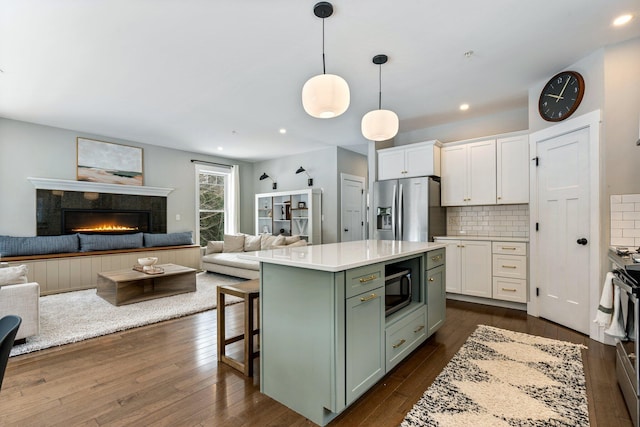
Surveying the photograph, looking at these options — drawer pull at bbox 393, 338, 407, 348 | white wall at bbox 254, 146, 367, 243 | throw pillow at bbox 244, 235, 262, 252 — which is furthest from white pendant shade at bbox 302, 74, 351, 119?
throw pillow at bbox 244, 235, 262, 252

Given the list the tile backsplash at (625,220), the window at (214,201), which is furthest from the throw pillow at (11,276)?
the tile backsplash at (625,220)

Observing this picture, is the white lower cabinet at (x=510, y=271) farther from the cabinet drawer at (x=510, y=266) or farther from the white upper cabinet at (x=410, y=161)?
the white upper cabinet at (x=410, y=161)

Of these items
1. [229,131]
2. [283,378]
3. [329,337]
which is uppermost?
[229,131]

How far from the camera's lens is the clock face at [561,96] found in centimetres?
310

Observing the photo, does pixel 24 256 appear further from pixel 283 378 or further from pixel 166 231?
pixel 283 378

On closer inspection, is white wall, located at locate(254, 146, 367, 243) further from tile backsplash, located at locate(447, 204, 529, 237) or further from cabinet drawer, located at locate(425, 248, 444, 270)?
cabinet drawer, located at locate(425, 248, 444, 270)

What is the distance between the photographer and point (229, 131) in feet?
17.7

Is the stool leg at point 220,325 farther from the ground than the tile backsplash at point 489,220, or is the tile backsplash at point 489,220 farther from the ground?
the tile backsplash at point 489,220

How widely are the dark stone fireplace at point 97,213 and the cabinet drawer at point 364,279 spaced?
5690mm

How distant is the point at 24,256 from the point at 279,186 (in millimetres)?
4710

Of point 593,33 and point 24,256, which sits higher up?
point 593,33

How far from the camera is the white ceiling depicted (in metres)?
2.29

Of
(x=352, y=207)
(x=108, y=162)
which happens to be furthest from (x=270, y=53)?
(x=108, y=162)

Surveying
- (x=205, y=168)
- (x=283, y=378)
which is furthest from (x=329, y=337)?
(x=205, y=168)
